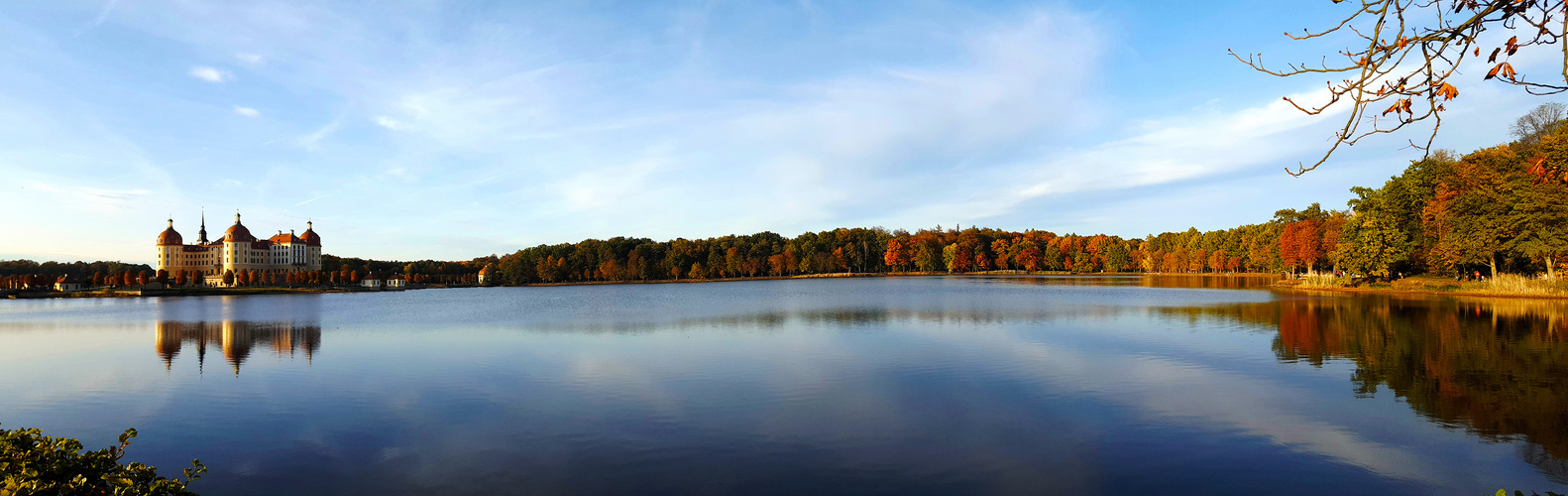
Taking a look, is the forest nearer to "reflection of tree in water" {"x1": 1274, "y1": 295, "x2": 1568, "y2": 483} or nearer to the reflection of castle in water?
"reflection of tree in water" {"x1": 1274, "y1": 295, "x2": 1568, "y2": 483}

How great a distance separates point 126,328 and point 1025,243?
125 m

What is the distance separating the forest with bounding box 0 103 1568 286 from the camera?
1395 inches

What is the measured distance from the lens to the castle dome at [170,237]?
107 meters

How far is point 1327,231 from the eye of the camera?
65062mm

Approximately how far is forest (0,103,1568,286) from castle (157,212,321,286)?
6.74 meters

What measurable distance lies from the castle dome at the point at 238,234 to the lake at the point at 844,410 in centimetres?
10499

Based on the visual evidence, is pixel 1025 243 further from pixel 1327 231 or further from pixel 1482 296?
pixel 1482 296

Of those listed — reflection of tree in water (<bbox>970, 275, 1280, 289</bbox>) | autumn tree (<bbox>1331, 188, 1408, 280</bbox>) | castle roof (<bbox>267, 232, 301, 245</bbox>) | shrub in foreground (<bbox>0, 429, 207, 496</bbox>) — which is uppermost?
castle roof (<bbox>267, 232, 301, 245</bbox>)

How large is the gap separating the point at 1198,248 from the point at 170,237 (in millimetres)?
162347

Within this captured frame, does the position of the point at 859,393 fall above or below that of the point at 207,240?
below

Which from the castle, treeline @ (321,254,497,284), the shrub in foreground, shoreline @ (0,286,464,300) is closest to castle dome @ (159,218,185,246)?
the castle

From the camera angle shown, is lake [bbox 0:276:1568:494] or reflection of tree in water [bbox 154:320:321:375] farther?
reflection of tree in water [bbox 154:320:321:375]

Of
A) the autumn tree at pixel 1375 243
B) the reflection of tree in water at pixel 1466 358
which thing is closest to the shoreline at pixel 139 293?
the reflection of tree in water at pixel 1466 358

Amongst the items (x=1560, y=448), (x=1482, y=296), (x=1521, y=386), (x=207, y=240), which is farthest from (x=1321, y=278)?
(x=207, y=240)
